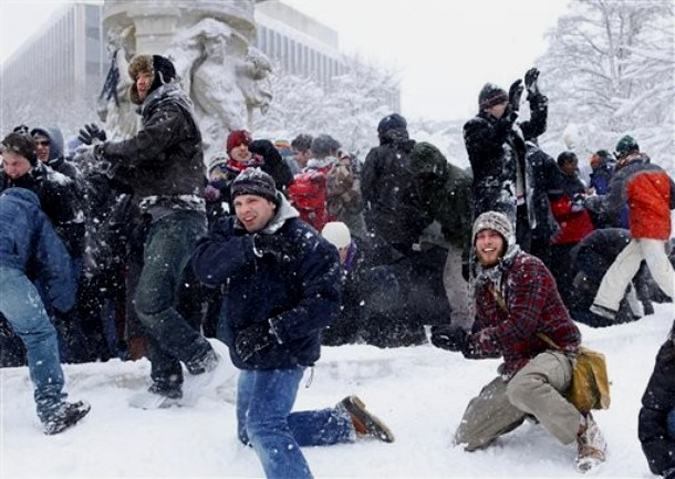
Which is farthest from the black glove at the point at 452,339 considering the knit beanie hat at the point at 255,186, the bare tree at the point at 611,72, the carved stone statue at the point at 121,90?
the bare tree at the point at 611,72

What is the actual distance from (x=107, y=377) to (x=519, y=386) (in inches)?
105

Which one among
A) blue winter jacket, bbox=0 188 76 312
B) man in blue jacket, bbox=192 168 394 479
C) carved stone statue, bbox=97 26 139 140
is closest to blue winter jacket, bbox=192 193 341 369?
man in blue jacket, bbox=192 168 394 479

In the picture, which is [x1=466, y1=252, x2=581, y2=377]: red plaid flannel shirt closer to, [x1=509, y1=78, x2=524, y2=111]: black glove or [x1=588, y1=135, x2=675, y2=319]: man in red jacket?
[x1=509, y1=78, x2=524, y2=111]: black glove

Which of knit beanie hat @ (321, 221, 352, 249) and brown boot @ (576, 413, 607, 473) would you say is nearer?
brown boot @ (576, 413, 607, 473)

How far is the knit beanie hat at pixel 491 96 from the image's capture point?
5.88 m

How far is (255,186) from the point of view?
3.72m

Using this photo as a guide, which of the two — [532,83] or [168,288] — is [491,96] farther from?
[168,288]

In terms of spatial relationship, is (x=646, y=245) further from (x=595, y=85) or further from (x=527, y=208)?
(x=595, y=85)

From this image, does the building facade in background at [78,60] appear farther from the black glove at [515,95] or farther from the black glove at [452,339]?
the black glove at [452,339]

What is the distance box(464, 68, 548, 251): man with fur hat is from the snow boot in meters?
3.25

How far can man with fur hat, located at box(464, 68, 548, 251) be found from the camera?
592cm

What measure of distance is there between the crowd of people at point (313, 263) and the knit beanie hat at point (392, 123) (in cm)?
2

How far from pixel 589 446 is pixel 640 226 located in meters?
3.59

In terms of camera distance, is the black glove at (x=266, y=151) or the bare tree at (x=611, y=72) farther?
the bare tree at (x=611, y=72)
